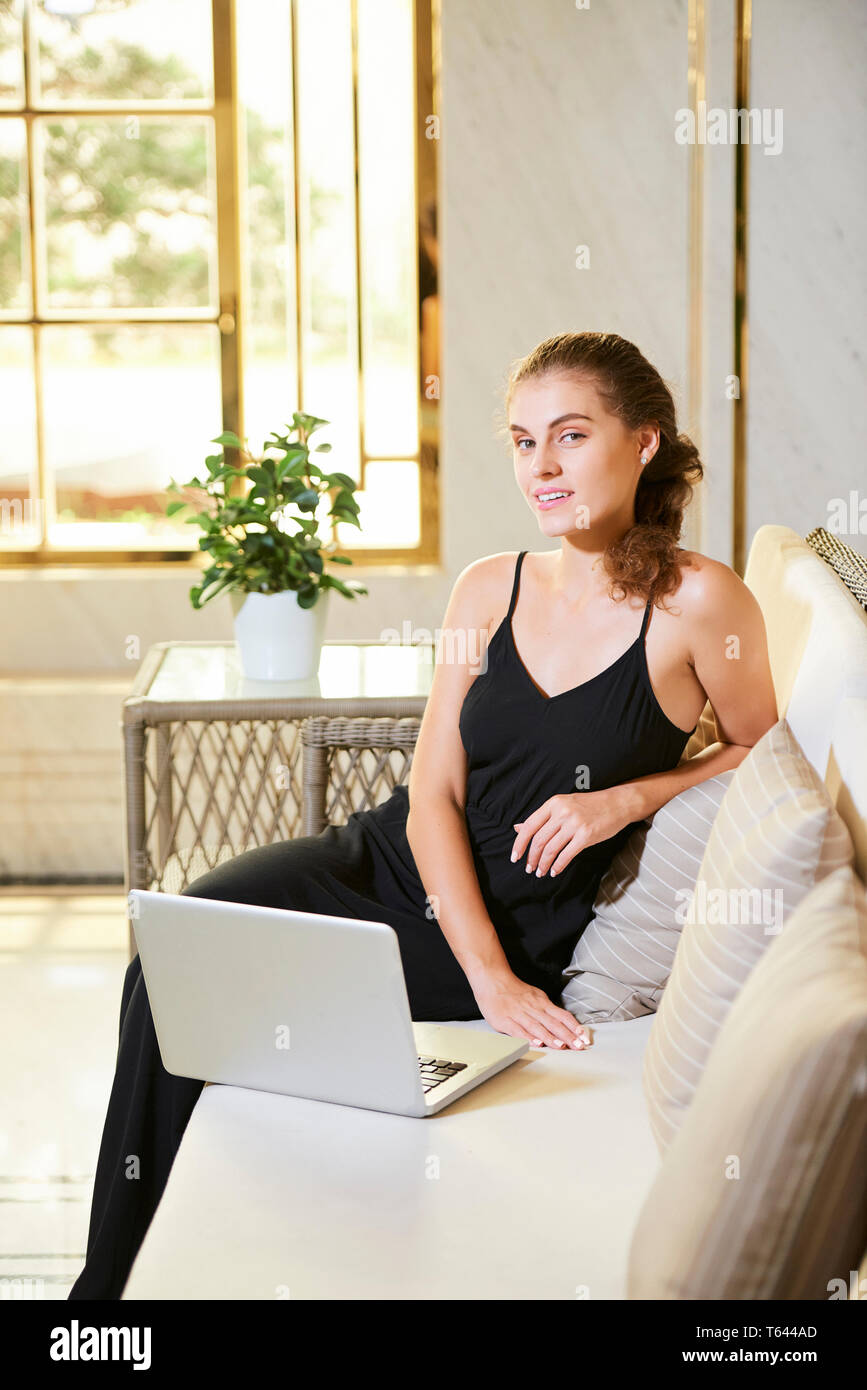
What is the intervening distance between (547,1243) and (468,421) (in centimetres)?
292

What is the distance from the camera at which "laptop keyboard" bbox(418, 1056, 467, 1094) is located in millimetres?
1462

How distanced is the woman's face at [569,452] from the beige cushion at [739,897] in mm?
463

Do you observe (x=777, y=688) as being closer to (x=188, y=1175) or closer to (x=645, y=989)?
(x=645, y=989)

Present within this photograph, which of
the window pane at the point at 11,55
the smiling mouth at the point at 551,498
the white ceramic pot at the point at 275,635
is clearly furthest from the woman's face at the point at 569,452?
the window pane at the point at 11,55

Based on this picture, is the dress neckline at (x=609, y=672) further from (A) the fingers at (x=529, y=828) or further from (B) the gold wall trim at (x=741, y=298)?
(B) the gold wall trim at (x=741, y=298)

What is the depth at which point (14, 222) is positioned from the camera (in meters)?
3.88

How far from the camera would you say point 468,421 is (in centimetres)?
386

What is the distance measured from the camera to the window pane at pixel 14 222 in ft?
12.6

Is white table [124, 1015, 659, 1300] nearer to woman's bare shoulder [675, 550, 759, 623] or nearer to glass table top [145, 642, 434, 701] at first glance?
woman's bare shoulder [675, 550, 759, 623]

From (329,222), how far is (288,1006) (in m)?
2.96

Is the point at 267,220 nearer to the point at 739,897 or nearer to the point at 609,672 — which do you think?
the point at 609,672

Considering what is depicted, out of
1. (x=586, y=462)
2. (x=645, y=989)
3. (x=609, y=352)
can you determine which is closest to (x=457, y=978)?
(x=645, y=989)
